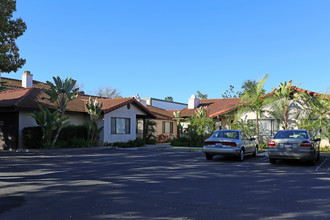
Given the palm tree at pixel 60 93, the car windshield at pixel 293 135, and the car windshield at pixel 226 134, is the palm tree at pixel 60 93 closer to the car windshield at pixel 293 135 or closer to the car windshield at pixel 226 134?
the car windshield at pixel 226 134

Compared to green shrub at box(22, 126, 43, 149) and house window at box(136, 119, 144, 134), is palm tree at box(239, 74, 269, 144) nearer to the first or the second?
house window at box(136, 119, 144, 134)

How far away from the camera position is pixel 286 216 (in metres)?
5.41

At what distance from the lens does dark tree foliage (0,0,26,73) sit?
654 inches

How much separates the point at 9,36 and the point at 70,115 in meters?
7.74

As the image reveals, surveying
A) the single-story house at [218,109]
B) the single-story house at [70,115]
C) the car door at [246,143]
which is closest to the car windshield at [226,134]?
the car door at [246,143]

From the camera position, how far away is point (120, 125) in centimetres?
2606

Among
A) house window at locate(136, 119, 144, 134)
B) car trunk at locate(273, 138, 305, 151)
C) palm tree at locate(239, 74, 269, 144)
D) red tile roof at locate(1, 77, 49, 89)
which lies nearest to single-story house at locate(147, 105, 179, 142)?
house window at locate(136, 119, 144, 134)

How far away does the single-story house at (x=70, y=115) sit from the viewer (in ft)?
66.2

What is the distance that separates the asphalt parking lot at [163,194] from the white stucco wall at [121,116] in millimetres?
13356

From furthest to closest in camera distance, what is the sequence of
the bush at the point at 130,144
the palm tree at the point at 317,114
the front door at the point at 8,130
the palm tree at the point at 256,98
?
the bush at the point at 130,144
the palm tree at the point at 256,98
the front door at the point at 8,130
the palm tree at the point at 317,114

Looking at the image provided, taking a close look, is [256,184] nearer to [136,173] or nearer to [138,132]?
[136,173]

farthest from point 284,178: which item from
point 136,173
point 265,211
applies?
point 136,173

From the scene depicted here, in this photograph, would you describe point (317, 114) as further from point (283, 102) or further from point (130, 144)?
point (130, 144)

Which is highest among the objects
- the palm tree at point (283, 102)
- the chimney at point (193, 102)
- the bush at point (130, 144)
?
the chimney at point (193, 102)
